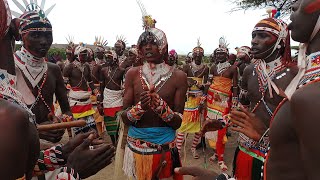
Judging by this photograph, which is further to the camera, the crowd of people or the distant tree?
the distant tree

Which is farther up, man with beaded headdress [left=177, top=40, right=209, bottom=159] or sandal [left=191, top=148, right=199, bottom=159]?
man with beaded headdress [left=177, top=40, right=209, bottom=159]

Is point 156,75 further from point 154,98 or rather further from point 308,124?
point 308,124

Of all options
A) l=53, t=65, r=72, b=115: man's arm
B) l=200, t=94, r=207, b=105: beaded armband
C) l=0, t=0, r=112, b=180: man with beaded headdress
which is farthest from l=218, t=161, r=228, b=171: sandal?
l=0, t=0, r=112, b=180: man with beaded headdress

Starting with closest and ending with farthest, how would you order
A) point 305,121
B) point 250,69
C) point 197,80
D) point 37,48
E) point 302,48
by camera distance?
point 305,121
point 302,48
point 37,48
point 250,69
point 197,80

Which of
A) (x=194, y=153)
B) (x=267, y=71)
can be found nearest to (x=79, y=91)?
(x=194, y=153)

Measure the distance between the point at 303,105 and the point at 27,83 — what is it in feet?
9.90

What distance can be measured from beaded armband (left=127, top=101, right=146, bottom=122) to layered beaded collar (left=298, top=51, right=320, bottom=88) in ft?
7.04

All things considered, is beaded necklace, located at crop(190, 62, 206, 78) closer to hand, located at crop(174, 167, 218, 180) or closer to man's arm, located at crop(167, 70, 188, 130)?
man's arm, located at crop(167, 70, 188, 130)

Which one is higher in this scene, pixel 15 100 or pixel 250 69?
pixel 15 100

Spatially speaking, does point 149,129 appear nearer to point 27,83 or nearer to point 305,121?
point 27,83

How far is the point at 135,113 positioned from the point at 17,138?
2101 mm

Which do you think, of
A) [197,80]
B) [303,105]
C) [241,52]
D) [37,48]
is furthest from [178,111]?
[241,52]

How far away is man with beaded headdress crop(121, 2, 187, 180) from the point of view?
11.8 ft

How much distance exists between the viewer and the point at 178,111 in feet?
12.2
